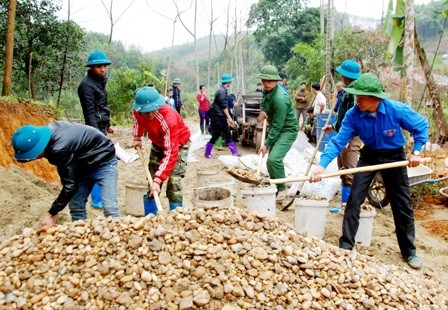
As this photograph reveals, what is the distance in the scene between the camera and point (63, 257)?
2713mm

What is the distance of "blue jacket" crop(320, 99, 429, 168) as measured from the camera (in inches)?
135

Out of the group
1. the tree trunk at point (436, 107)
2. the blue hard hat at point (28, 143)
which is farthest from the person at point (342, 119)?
the tree trunk at point (436, 107)

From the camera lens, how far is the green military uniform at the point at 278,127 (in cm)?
491

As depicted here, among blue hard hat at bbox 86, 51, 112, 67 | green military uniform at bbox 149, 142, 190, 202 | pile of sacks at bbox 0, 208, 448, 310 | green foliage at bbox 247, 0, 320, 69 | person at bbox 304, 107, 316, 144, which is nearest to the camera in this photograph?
pile of sacks at bbox 0, 208, 448, 310

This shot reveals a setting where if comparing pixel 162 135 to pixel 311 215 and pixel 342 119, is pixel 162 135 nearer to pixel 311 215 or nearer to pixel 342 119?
pixel 311 215

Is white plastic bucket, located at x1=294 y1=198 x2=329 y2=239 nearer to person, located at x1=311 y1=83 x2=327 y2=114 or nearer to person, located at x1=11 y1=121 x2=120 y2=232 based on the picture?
person, located at x1=11 y1=121 x2=120 y2=232

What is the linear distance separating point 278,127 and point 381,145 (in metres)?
1.55

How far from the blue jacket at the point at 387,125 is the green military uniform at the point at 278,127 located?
128 centimetres

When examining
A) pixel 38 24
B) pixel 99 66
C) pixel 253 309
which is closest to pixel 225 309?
pixel 253 309

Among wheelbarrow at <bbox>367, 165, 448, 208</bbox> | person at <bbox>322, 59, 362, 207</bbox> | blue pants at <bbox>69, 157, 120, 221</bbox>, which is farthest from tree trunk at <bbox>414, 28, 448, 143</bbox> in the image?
blue pants at <bbox>69, 157, 120, 221</bbox>

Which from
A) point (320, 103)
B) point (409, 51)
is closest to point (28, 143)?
point (409, 51)

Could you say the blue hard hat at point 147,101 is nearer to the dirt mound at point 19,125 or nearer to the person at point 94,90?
the person at point 94,90

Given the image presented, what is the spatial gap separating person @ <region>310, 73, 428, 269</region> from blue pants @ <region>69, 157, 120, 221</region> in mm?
1661

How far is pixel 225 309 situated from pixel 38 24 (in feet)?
38.3
